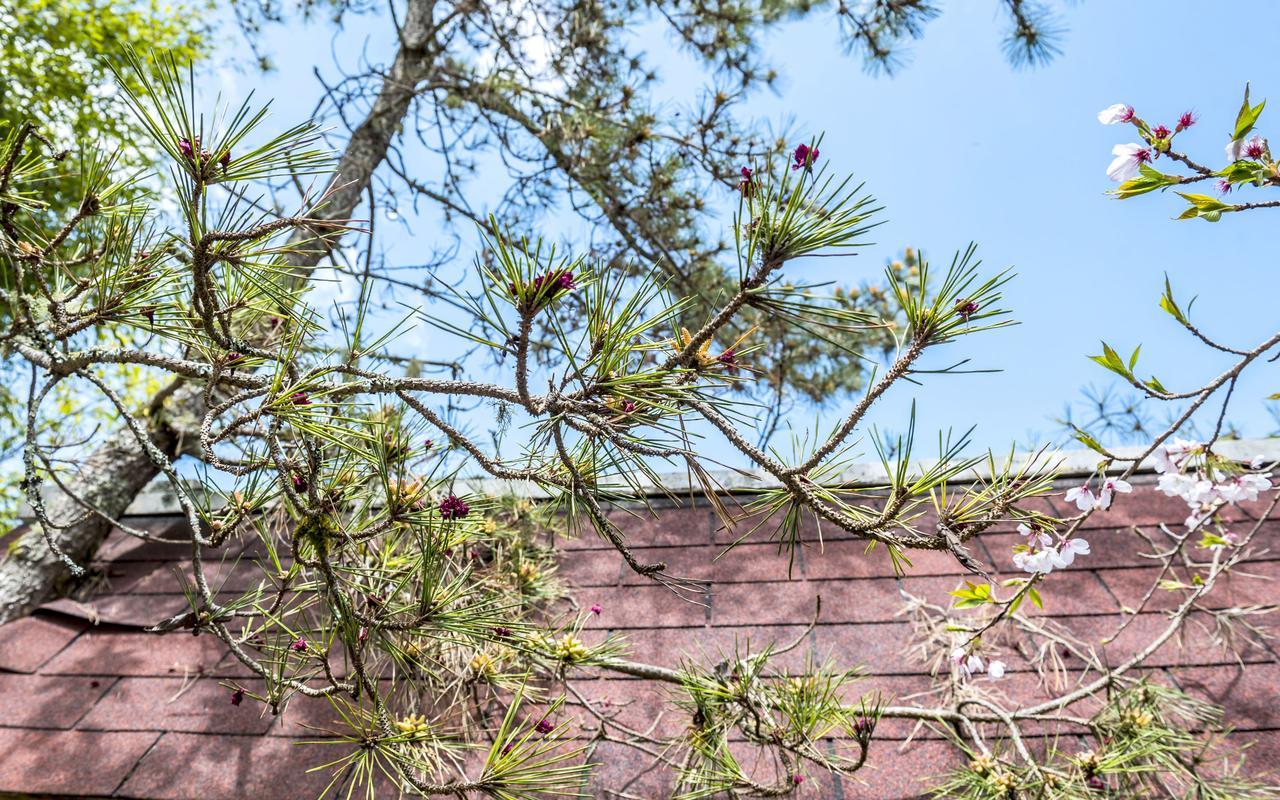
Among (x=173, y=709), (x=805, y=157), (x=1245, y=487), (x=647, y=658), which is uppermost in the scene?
(x=805, y=157)

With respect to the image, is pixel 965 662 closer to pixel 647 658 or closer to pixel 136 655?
pixel 647 658

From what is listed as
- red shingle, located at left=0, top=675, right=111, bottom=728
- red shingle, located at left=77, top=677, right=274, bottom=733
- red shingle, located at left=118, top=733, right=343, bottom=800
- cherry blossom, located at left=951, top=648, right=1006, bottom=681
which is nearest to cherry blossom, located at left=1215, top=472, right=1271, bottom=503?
cherry blossom, located at left=951, top=648, right=1006, bottom=681

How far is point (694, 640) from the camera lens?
69.6 inches

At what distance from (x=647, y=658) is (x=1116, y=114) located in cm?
147

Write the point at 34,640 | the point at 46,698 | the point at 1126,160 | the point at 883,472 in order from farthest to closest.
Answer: the point at 883,472 < the point at 34,640 < the point at 46,698 < the point at 1126,160

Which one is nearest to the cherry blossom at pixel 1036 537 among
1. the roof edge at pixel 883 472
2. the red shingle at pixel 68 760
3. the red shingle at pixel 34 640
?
the roof edge at pixel 883 472

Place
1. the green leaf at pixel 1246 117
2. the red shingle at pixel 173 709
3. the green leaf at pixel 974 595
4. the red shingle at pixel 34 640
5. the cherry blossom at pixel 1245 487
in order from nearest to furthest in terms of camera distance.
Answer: the green leaf at pixel 1246 117
the green leaf at pixel 974 595
the cherry blossom at pixel 1245 487
the red shingle at pixel 173 709
the red shingle at pixel 34 640

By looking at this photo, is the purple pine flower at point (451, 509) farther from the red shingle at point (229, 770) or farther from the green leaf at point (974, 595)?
the green leaf at point (974, 595)

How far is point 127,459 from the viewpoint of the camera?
3.26 m

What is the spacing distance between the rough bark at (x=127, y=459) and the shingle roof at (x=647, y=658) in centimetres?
33

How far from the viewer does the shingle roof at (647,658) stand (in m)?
1.51

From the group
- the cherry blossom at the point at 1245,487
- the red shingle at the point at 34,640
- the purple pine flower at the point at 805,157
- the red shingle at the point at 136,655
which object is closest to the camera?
the purple pine flower at the point at 805,157

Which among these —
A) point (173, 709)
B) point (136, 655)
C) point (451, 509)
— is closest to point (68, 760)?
point (173, 709)

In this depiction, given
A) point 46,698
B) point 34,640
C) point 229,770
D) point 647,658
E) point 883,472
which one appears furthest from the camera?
point 883,472
